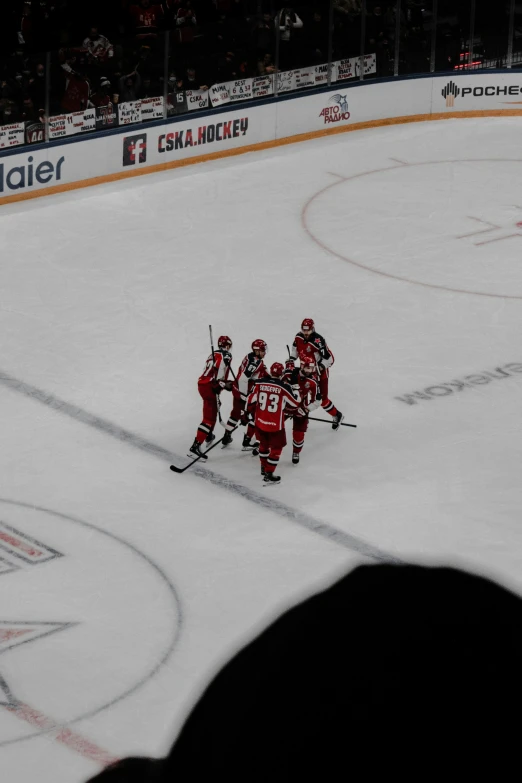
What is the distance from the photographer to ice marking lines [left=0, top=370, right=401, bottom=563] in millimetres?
8148

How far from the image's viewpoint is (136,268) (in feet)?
43.8

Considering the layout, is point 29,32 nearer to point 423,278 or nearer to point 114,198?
point 114,198

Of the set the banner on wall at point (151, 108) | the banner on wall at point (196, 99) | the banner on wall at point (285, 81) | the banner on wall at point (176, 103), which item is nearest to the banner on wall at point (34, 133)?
the banner on wall at point (151, 108)

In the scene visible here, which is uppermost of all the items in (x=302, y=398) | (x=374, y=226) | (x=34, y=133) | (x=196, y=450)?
(x=34, y=133)

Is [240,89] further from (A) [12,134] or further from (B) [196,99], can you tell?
(A) [12,134]

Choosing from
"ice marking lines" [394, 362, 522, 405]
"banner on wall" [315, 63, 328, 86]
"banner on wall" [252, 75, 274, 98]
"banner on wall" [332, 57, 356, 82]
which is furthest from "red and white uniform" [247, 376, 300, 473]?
"banner on wall" [332, 57, 356, 82]

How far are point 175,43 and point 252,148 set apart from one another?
1.97m

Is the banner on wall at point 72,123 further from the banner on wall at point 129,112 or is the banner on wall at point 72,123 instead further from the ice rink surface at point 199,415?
the ice rink surface at point 199,415

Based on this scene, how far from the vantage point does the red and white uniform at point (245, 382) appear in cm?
893

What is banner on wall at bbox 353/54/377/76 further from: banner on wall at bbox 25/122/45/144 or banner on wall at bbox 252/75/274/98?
banner on wall at bbox 25/122/45/144

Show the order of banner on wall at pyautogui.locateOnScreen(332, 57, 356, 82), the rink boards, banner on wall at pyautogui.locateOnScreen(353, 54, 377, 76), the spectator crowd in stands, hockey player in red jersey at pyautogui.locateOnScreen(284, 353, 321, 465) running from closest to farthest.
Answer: hockey player in red jersey at pyautogui.locateOnScreen(284, 353, 321, 465)
the spectator crowd in stands
the rink boards
banner on wall at pyautogui.locateOnScreen(332, 57, 356, 82)
banner on wall at pyautogui.locateOnScreen(353, 54, 377, 76)

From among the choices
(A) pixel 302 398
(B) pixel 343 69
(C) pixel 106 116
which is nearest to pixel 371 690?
(A) pixel 302 398

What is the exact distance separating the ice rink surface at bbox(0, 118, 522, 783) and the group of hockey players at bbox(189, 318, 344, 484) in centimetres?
21

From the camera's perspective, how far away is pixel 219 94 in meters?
16.9
